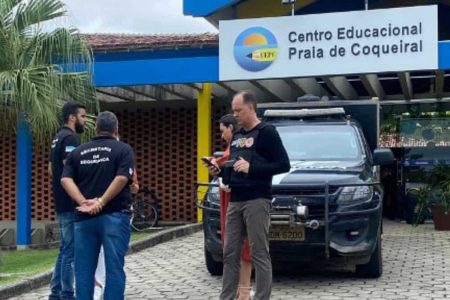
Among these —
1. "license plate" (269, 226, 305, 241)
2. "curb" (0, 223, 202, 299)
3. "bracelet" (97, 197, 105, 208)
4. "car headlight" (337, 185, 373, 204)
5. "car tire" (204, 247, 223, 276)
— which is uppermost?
"bracelet" (97, 197, 105, 208)

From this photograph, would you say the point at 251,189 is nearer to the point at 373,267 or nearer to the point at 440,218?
the point at 373,267

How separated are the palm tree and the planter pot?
680cm

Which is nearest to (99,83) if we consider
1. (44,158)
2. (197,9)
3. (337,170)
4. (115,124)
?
(197,9)

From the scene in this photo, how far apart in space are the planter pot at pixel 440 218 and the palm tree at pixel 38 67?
6.80m

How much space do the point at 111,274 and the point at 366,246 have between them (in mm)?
3039

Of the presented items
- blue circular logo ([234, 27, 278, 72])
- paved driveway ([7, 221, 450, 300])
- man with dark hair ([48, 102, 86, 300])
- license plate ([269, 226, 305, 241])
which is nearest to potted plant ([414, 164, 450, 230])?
paved driveway ([7, 221, 450, 300])

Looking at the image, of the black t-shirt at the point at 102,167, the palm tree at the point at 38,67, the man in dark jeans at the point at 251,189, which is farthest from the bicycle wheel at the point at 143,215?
the black t-shirt at the point at 102,167

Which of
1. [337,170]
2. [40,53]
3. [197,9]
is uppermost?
[197,9]

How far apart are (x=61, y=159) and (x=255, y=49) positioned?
21.2 ft

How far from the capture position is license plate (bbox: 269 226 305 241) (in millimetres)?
7555

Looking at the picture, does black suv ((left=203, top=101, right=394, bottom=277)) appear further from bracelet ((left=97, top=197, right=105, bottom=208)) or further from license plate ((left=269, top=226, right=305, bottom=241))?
bracelet ((left=97, top=197, right=105, bottom=208))

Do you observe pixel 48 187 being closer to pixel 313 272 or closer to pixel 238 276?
pixel 313 272

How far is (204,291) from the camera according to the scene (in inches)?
307

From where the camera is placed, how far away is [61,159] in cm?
668
